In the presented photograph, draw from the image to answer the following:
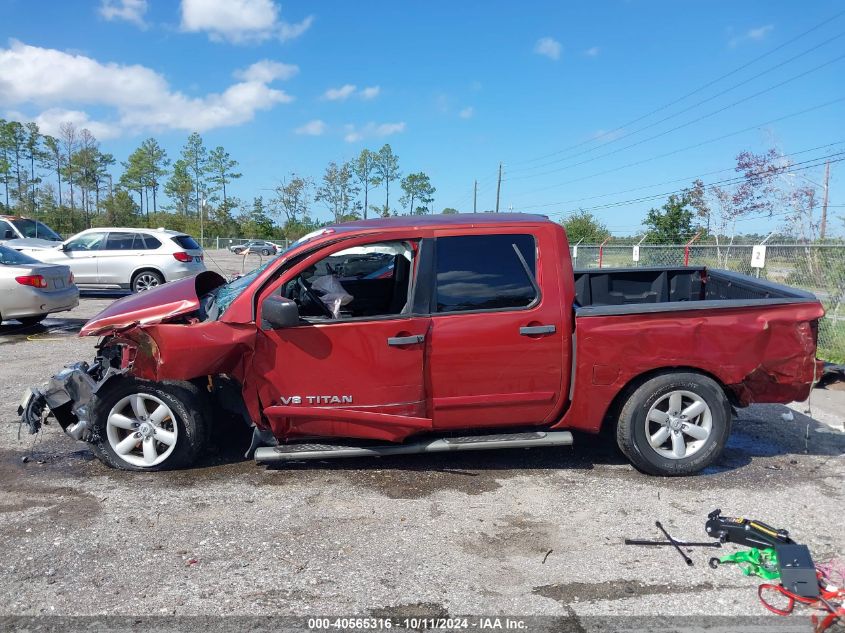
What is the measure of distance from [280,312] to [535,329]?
172 cm

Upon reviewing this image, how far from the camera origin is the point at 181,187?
6750 cm

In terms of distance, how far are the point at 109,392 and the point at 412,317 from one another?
2.19 metres

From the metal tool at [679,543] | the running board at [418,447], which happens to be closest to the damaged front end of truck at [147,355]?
the running board at [418,447]

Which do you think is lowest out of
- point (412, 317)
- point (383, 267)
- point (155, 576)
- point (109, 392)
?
point (155, 576)

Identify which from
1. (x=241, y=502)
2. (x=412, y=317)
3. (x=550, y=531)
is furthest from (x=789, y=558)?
(x=241, y=502)

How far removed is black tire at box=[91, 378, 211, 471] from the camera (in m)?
4.47

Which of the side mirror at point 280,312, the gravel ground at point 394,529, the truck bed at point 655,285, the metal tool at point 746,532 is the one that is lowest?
the gravel ground at point 394,529

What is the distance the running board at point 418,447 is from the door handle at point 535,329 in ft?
2.42

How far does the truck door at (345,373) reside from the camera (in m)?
4.32

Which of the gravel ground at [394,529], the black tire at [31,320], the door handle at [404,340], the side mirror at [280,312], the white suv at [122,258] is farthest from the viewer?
the white suv at [122,258]

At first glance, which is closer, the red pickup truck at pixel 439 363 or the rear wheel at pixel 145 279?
the red pickup truck at pixel 439 363

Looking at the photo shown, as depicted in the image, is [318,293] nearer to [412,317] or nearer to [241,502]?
[412,317]

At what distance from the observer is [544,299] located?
446 centimetres

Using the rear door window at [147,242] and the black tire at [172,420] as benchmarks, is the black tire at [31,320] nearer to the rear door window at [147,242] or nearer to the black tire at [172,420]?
the rear door window at [147,242]
